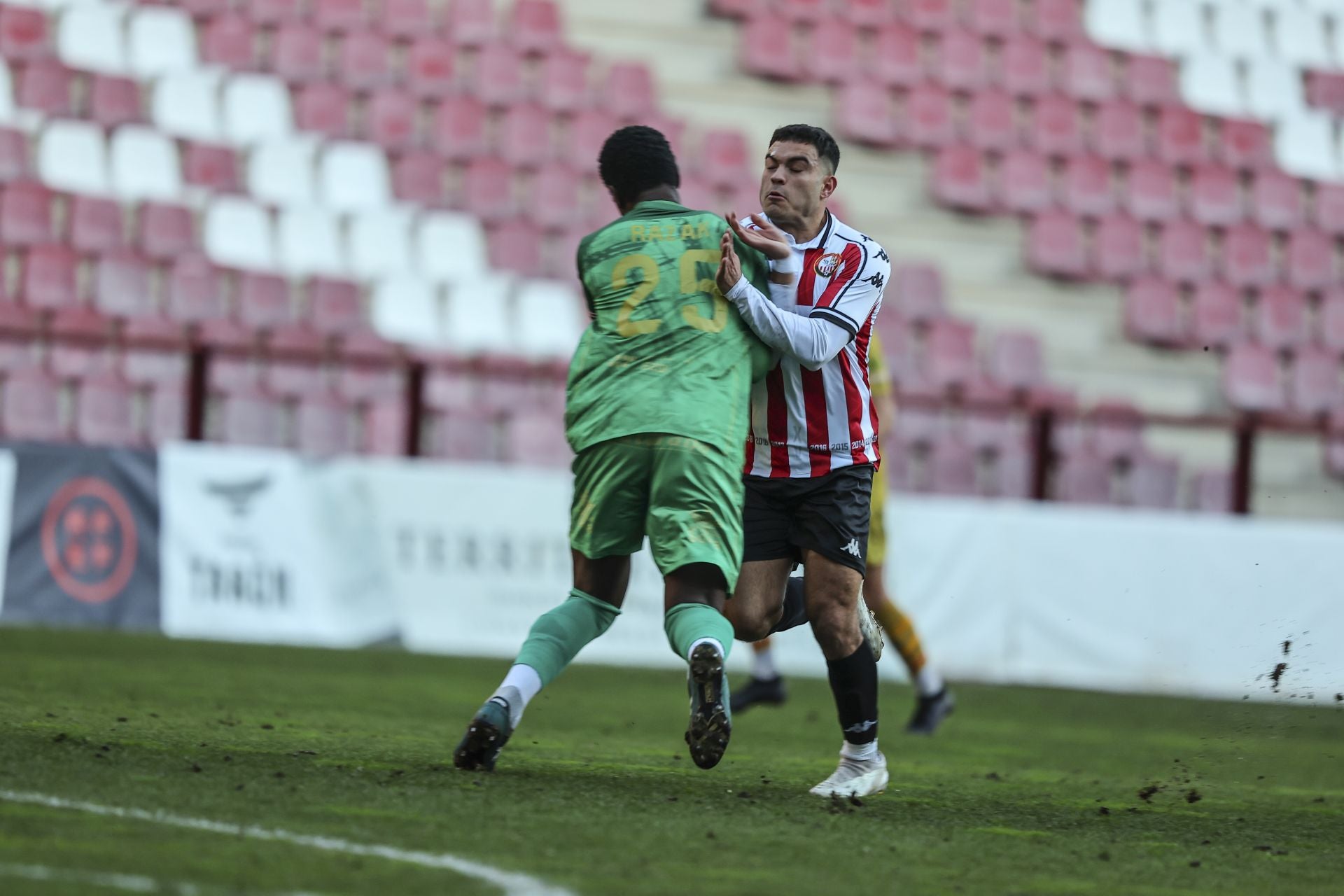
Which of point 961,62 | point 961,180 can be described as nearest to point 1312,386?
point 961,180

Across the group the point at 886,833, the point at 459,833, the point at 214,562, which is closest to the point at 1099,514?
the point at 214,562

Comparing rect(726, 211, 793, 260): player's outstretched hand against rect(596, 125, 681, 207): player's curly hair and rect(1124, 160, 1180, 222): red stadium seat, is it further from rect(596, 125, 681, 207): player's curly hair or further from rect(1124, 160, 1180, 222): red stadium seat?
rect(1124, 160, 1180, 222): red stadium seat

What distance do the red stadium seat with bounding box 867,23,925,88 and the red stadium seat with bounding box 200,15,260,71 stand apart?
→ 6194 millimetres

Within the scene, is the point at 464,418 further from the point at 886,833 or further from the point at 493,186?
the point at 886,833

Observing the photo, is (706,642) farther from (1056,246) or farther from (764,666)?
(1056,246)

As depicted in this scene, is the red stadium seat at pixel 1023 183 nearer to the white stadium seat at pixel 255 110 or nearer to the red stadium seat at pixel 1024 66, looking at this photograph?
the red stadium seat at pixel 1024 66

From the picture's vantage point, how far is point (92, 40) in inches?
635

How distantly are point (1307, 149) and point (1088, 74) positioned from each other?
8.46 ft

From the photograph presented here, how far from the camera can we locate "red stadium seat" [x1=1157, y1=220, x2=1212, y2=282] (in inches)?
714

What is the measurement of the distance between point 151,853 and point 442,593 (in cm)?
776

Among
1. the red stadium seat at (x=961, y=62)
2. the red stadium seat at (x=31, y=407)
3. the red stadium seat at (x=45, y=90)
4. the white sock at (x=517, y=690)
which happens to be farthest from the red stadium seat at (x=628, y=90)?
the white sock at (x=517, y=690)

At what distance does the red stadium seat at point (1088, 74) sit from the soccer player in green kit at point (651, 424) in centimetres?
1474

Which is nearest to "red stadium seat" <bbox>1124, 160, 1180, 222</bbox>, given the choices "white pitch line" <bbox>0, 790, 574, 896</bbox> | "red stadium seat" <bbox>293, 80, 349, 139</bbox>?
"red stadium seat" <bbox>293, 80, 349, 139</bbox>

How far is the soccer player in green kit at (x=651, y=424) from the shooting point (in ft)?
16.2
